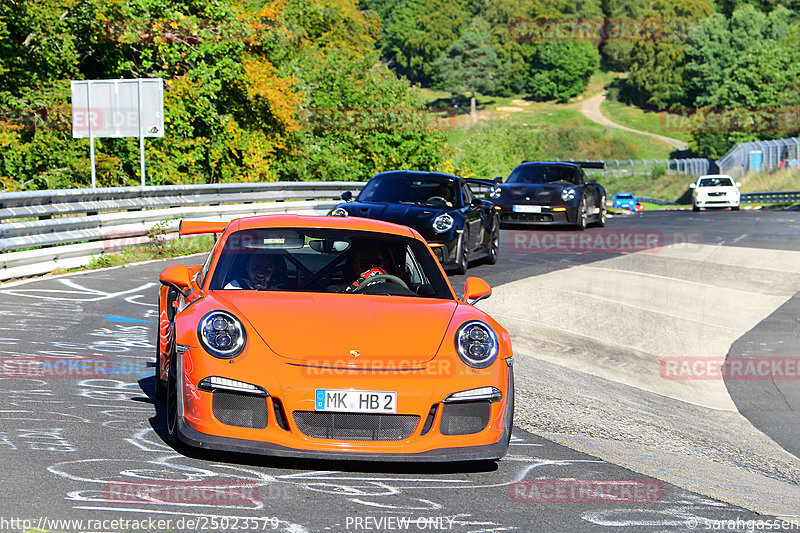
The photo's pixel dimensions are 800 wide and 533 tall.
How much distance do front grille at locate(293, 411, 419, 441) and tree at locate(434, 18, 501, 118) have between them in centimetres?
13992

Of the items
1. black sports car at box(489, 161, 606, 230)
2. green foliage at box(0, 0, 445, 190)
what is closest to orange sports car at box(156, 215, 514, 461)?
black sports car at box(489, 161, 606, 230)

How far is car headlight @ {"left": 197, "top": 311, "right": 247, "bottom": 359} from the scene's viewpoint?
525 centimetres

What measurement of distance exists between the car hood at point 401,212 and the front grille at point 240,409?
9316mm

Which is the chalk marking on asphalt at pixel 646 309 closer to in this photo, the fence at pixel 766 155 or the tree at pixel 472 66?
the fence at pixel 766 155

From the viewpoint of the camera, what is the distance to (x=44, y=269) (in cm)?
1428

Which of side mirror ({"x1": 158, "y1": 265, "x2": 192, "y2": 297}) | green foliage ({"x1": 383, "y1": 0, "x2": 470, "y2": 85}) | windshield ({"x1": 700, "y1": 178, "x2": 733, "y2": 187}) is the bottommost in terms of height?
windshield ({"x1": 700, "y1": 178, "x2": 733, "y2": 187})

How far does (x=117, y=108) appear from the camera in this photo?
21.2 metres

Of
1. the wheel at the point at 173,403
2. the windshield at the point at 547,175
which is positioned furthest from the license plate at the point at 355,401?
the windshield at the point at 547,175

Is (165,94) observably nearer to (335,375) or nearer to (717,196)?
(717,196)

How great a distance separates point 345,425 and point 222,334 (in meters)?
0.80

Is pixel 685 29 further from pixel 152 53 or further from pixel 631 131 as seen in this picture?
pixel 152 53

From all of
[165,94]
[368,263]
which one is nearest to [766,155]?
[165,94]

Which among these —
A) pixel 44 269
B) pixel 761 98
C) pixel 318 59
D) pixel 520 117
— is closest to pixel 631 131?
pixel 520 117

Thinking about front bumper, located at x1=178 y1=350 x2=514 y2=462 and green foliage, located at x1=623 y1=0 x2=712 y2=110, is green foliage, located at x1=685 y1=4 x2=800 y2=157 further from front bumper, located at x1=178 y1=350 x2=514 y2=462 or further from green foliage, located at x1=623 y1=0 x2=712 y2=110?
front bumper, located at x1=178 y1=350 x2=514 y2=462
